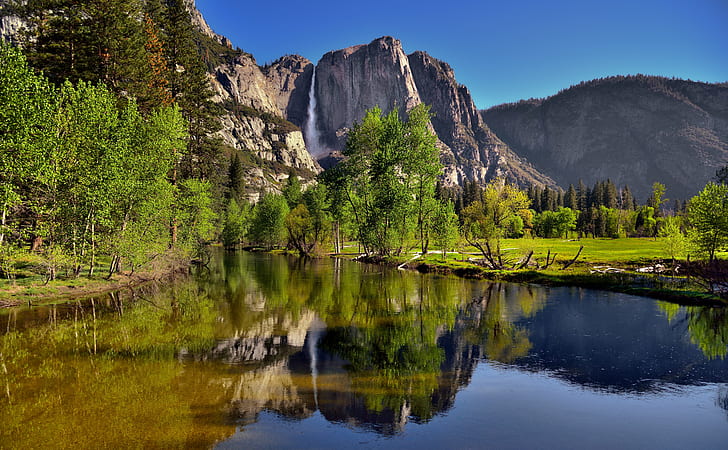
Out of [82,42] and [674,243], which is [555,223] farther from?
[82,42]

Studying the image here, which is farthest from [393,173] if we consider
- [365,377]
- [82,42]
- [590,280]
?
[365,377]

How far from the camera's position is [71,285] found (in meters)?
28.0

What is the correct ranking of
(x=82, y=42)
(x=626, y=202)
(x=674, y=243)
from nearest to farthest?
(x=82, y=42), (x=674, y=243), (x=626, y=202)

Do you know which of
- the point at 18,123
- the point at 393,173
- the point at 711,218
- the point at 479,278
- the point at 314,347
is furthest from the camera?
the point at 393,173

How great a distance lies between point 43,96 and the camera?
24.0 metres

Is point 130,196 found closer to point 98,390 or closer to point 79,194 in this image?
point 79,194

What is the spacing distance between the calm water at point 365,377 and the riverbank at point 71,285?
262 cm

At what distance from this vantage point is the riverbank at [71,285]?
24.2 meters

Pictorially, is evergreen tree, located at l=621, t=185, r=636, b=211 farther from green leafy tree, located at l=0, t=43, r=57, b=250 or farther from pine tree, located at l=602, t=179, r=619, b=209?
green leafy tree, located at l=0, t=43, r=57, b=250

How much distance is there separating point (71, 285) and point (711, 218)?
49185 millimetres

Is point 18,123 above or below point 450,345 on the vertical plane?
above

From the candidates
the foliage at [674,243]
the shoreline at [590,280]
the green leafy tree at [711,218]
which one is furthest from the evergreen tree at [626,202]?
the shoreline at [590,280]

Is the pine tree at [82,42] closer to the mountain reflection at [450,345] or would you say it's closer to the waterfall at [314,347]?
the mountain reflection at [450,345]

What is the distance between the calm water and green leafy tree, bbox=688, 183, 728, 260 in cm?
1180
